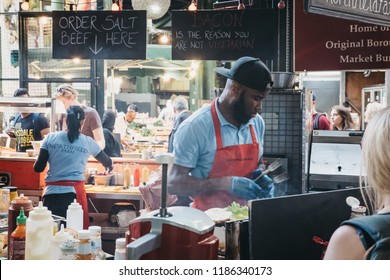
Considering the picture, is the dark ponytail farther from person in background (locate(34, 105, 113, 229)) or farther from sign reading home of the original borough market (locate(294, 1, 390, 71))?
sign reading home of the original borough market (locate(294, 1, 390, 71))

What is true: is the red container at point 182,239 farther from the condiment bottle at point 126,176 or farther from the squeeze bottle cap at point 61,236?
the condiment bottle at point 126,176

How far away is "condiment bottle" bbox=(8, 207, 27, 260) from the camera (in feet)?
5.71

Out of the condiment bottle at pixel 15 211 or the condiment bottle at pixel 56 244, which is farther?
the condiment bottle at pixel 15 211

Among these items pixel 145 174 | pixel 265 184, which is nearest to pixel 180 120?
pixel 145 174

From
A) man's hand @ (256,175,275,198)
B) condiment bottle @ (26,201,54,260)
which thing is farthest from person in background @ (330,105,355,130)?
condiment bottle @ (26,201,54,260)

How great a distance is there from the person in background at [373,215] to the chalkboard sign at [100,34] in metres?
3.33

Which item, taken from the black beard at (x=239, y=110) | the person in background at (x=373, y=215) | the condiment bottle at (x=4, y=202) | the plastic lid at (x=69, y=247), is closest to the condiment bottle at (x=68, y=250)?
the plastic lid at (x=69, y=247)

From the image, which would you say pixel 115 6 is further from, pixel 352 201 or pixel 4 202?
pixel 352 201

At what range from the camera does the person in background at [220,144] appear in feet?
10.3

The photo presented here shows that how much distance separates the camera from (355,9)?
246 centimetres

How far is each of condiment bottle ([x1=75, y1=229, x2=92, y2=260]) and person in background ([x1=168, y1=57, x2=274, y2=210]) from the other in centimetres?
156

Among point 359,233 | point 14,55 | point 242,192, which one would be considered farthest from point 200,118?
point 14,55

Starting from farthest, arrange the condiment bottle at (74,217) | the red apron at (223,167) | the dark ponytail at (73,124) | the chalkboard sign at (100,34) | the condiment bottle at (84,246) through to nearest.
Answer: the chalkboard sign at (100,34) < the dark ponytail at (73,124) < the red apron at (223,167) < the condiment bottle at (74,217) < the condiment bottle at (84,246)

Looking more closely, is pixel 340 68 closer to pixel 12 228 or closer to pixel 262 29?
pixel 262 29
